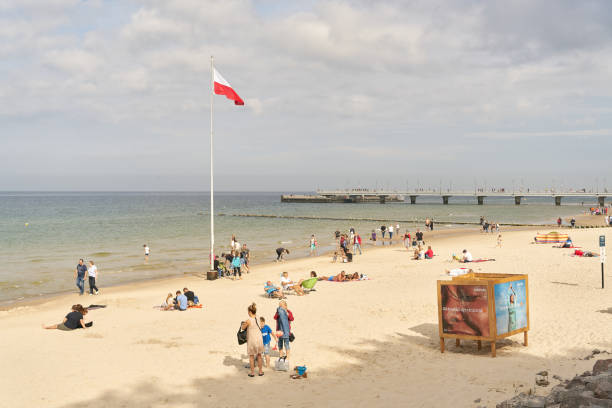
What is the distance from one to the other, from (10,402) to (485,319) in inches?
368

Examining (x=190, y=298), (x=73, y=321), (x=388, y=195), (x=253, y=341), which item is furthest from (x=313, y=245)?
(x=388, y=195)

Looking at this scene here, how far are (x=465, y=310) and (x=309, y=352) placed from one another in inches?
142

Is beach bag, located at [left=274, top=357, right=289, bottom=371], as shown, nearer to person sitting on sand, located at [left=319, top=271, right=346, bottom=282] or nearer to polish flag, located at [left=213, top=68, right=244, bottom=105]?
person sitting on sand, located at [left=319, top=271, right=346, bottom=282]

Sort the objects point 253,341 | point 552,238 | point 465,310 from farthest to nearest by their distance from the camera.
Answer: point 552,238
point 465,310
point 253,341

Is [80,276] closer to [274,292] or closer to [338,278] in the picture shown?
[274,292]

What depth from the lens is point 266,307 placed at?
17000 millimetres

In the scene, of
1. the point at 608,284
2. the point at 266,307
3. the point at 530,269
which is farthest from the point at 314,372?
the point at 530,269

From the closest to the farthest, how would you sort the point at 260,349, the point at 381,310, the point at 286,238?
the point at 260,349
the point at 381,310
the point at 286,238

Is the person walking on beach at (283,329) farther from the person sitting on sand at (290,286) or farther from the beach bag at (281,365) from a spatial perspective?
the person sitting on sand at (290,286)

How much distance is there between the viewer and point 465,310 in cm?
1080

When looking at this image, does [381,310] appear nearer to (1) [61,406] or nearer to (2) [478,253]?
(1) [61,406]

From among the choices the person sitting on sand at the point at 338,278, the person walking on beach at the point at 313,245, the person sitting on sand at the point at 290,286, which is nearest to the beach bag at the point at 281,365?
the person sitting on sand at the point at 290,286

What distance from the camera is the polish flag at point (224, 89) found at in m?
22.2

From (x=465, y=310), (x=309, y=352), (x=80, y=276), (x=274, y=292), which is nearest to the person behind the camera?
(x=465, y=310)
